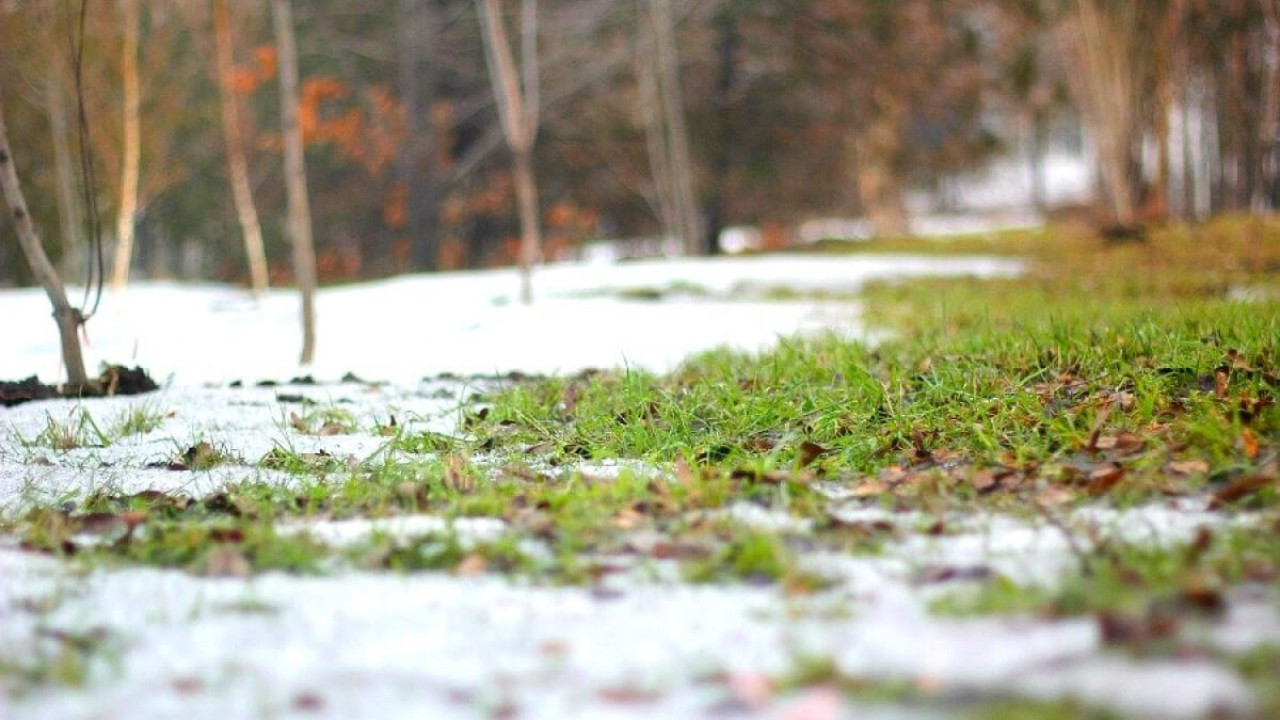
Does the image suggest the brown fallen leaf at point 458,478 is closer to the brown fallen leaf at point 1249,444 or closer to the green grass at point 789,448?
the green grass at point 789,448

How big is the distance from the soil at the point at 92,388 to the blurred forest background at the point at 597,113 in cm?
623

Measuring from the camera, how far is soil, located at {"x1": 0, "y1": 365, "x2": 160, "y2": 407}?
5863mm

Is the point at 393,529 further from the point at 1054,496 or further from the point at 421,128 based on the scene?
the point at 421,128

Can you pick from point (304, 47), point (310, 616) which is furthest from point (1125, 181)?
point (310, 616)

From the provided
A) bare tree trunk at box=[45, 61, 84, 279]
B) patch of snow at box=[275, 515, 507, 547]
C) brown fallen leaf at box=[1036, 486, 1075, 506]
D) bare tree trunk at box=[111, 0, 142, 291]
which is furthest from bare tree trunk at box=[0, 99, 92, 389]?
bare tree trunk at box=[45, 61, 84, 279]

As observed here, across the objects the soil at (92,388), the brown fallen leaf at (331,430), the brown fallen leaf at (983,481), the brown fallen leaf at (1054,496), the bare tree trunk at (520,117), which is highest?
the bare tree trunk at (520,117)

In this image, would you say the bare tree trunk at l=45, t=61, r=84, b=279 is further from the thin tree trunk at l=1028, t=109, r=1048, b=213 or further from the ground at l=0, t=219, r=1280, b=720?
the thin tree trunk at l=1028, t=109, r=1048, b=213

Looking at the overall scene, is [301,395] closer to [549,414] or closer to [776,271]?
[549,414]

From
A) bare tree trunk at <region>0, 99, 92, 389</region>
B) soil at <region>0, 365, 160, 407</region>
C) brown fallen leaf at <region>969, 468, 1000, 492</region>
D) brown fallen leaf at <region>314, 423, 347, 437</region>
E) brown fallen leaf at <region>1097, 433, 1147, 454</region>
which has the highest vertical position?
bare tree trunk at <region>0, 99, 92, 389</region>

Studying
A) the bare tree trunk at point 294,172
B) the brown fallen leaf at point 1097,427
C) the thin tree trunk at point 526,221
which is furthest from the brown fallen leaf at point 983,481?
the thin tree trunk at point 526,221

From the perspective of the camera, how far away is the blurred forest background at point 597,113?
13.8 meters

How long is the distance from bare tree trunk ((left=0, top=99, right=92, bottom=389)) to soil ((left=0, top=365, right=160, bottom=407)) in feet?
0.19

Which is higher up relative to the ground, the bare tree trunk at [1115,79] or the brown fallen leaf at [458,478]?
the bare tree trunk at [1115,79]

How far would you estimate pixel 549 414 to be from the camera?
5180 mm
